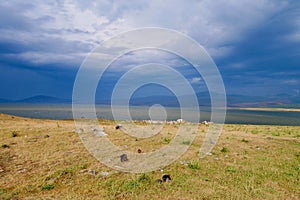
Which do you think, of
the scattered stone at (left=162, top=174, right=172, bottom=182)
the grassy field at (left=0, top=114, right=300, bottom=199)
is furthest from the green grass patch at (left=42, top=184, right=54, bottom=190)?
the scattered stone at (left=162, top=174, right=172, bottom=182)

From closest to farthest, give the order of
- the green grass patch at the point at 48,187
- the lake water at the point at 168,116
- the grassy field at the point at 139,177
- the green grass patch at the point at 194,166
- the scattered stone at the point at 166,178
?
the grassy field at the point at 139,177 < the green grass patch at the point at 48,187 < the scattered stone at the point at 166,178 < the green grass patch at the point at 194,166 < the lake water at the point at 168,116

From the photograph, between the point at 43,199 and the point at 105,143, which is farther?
the point at 105,143

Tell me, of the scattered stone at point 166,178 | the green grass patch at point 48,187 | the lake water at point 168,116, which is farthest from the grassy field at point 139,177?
the lake water at point 168,116

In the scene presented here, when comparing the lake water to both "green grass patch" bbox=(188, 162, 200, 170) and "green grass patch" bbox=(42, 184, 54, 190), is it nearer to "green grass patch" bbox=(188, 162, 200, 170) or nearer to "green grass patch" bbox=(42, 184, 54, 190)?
"green grass patch" bbox=(188, 162, 200, 170)

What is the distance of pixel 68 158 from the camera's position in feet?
37.1

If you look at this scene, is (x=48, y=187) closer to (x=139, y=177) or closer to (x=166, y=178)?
(x=139, y=177)

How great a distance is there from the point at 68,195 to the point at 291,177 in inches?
367

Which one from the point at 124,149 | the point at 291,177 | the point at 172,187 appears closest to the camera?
the point at 172,187

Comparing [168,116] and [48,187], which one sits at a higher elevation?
[168,116]

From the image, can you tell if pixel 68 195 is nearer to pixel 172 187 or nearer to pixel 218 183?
pixel 172 187

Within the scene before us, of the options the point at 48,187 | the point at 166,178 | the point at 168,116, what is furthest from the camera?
the point at 168,116

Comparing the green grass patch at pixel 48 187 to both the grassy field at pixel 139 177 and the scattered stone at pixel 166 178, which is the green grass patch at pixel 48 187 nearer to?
the grassy field at pixel 139 177

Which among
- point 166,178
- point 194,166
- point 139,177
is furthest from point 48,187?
point 194,166

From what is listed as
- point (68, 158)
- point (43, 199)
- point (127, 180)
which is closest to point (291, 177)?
point (127, 180)
